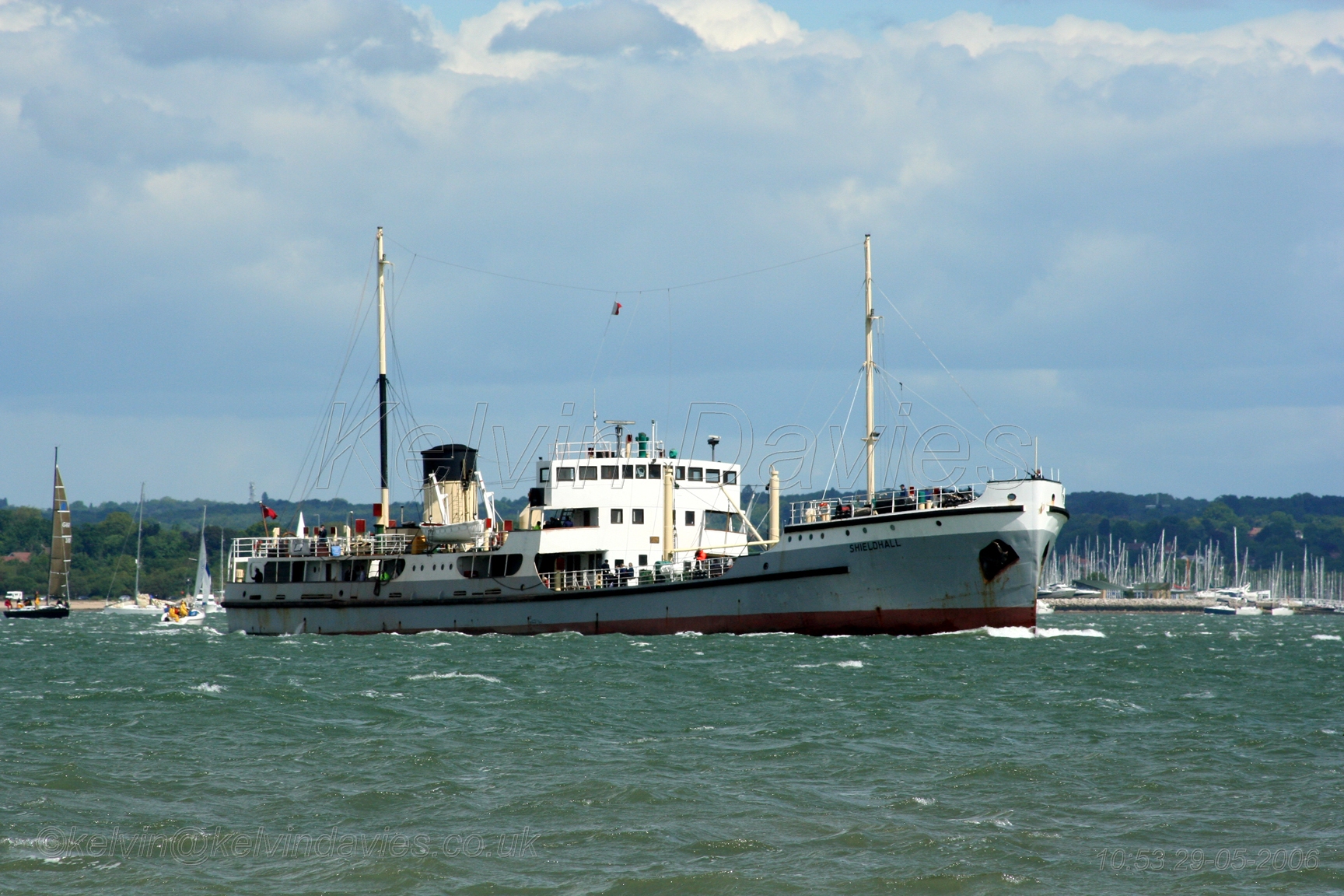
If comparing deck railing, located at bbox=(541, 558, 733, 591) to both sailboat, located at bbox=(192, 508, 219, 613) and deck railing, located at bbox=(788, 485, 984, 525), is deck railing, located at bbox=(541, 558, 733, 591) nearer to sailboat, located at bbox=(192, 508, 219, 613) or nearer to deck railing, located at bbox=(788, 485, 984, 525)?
deck railing, located at bbox=(788, 485, 984, 525)

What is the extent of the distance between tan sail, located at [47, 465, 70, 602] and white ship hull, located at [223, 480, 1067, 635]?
187 feet

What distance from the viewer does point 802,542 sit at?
4188 centimetres

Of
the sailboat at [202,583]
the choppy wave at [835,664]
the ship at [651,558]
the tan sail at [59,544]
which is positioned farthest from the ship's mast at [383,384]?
the sailboat at [202,583]

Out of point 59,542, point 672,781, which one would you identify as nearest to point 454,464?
point 672,781

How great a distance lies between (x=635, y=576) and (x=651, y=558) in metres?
1.85

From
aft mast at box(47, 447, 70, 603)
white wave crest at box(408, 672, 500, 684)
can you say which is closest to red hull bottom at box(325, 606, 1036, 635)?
white wave crest at box(408, 672, 500, 684)

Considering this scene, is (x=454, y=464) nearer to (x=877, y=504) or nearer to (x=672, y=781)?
(x=877, y=504)

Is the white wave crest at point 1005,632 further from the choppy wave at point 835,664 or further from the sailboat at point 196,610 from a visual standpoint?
the sailboat at point 196,610

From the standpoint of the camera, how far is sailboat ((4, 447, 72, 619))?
311ft

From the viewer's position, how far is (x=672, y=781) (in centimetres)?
1825

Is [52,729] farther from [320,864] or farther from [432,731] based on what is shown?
[320,864]

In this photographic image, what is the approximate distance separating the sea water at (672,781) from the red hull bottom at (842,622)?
25.3ft

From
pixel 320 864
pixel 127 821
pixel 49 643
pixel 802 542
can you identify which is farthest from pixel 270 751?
pixel 49 643

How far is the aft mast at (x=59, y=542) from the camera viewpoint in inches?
3723
